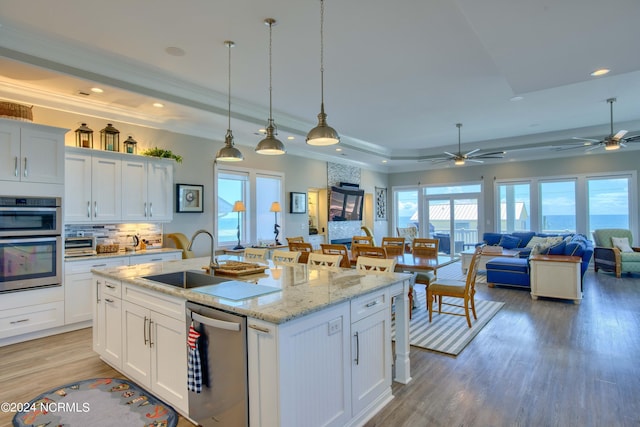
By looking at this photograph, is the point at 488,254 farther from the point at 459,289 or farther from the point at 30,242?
the point at 30,242

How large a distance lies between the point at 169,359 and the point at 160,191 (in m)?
3.51

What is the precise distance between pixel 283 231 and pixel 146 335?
5131mm

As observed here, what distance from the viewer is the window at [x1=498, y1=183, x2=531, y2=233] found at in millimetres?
9305

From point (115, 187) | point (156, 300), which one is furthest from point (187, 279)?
point (115, 187)

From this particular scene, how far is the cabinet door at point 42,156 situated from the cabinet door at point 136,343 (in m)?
2.27

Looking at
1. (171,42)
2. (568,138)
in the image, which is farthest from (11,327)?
(568,138)

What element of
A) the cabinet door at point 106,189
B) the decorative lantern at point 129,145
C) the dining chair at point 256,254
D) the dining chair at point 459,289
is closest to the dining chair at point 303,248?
the dining chair at point 256,254

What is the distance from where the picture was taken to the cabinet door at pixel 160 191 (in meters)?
5.16

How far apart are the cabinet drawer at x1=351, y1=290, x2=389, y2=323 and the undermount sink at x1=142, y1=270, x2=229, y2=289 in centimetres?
113

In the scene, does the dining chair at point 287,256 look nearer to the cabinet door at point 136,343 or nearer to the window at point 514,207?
the cabinet door at point 136,343

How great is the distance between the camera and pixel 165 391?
8.00 feet

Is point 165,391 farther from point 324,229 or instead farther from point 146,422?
point 324,229

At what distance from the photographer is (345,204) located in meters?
9.39

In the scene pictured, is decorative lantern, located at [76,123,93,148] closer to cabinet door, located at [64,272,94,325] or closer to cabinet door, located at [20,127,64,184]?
cabinet door, located at [20,127,64,184]
